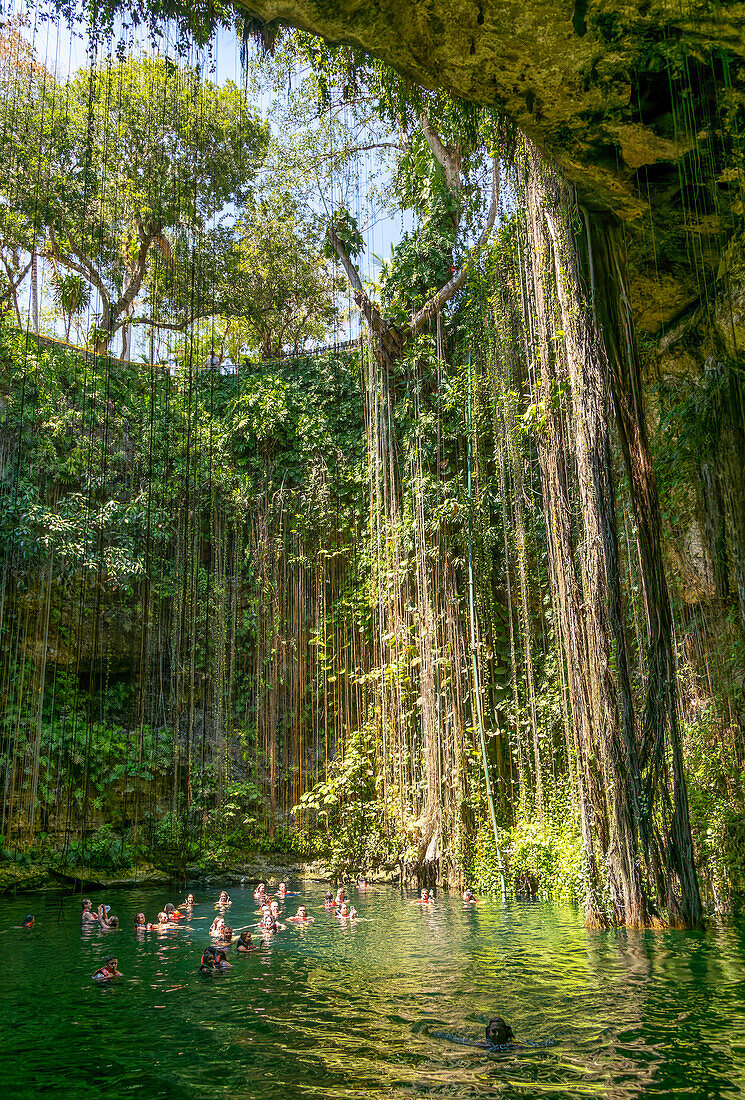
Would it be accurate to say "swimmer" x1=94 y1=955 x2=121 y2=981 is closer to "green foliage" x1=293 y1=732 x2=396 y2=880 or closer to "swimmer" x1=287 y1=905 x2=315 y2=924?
"swimmer" x1=287 y1=905 x2=315 y2=924

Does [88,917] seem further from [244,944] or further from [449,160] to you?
[449,160]

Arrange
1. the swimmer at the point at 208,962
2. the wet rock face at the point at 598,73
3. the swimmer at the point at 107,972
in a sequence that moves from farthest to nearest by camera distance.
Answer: the swimmer at the point at 208,962
the swimmer at the point at 107,972
the wet rock face at the point at 598,73

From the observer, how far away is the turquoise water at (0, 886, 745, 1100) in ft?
9.56

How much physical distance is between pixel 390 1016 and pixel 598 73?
16.6 feet

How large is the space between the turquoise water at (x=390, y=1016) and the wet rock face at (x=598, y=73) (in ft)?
13.2

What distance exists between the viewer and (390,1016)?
12.4 ft

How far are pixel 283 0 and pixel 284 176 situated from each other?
30.6 ft

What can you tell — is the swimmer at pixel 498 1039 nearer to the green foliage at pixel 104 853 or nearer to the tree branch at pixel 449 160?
the green foliage at pixel 104 853

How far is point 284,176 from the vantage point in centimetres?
1259

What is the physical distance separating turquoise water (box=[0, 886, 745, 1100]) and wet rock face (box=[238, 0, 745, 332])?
4012mm

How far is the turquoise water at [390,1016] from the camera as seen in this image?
115 inches

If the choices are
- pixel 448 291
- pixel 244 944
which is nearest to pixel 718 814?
pixel 244 944

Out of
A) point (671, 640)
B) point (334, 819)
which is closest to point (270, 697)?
point (334, 819)

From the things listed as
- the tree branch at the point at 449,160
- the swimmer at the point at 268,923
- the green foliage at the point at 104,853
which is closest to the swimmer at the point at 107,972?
the swimmer at the point at 268,923
